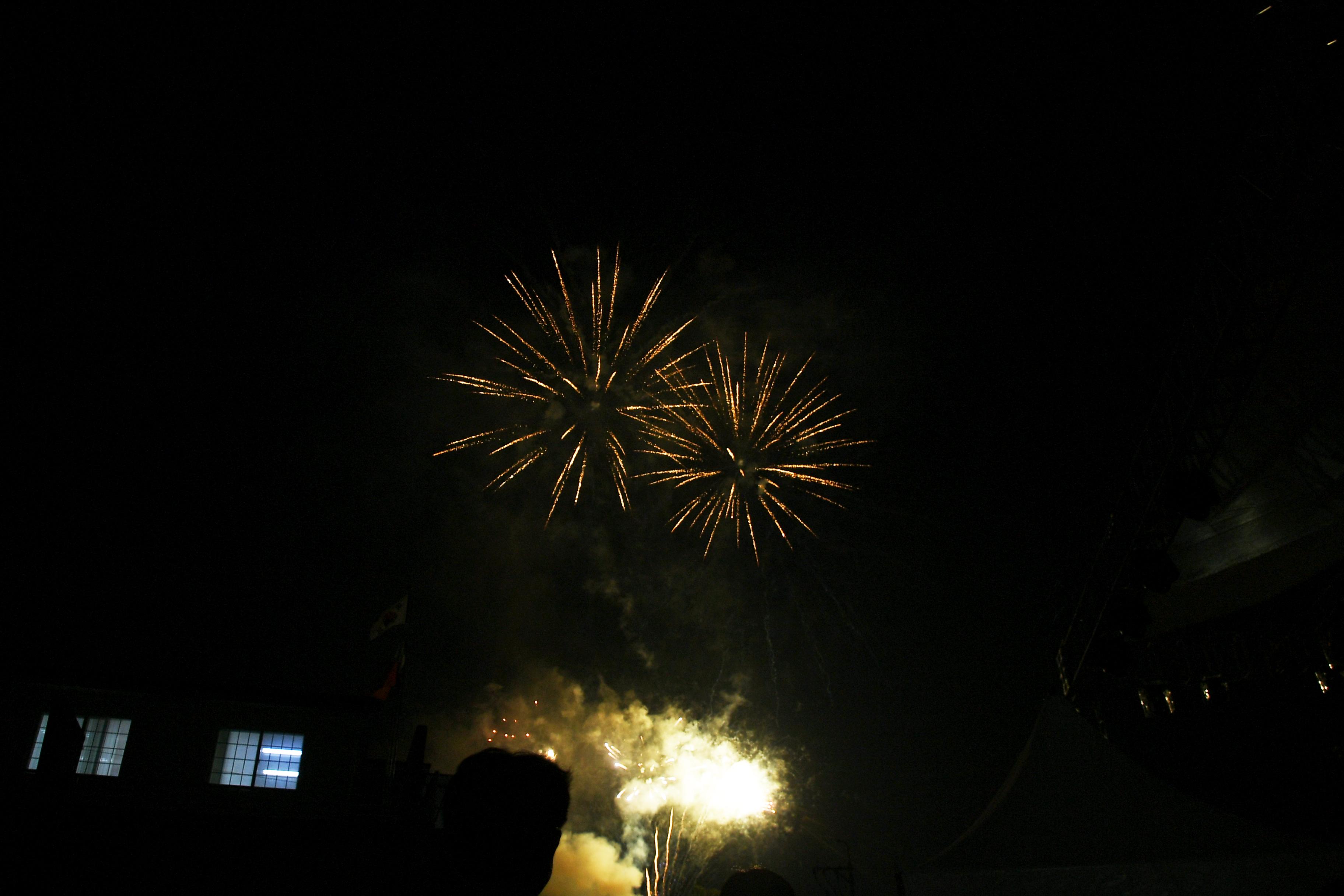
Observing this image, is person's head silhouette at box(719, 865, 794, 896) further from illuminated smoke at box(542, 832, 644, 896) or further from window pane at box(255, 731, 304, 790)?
illuminated smoke at box(542, 832, 644, 896)

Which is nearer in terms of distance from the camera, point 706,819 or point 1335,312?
point 1335,312

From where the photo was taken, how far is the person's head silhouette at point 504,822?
1895mm

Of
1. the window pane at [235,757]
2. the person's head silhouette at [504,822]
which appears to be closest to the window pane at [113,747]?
the window pane at [235,757]

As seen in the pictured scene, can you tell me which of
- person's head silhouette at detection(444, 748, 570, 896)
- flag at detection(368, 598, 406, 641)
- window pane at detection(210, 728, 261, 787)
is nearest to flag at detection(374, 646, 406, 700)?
flag at detection(368, 598, 406, 641)

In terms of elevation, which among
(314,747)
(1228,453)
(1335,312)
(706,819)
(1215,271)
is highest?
(1215,271)

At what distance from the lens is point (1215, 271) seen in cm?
881

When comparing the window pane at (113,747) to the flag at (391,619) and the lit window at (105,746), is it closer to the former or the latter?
the lit window at (105,746)

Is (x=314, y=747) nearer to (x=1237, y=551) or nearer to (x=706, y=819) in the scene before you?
(x=1237, y=551)

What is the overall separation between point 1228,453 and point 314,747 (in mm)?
18826

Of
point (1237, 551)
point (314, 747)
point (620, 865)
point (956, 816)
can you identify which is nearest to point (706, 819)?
point (620, 865)

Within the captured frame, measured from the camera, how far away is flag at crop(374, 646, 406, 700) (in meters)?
18.7

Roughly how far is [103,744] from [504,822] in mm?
19730

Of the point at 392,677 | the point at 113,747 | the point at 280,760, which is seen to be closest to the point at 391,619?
the point at 392,677

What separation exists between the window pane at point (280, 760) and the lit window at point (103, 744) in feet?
9.17
